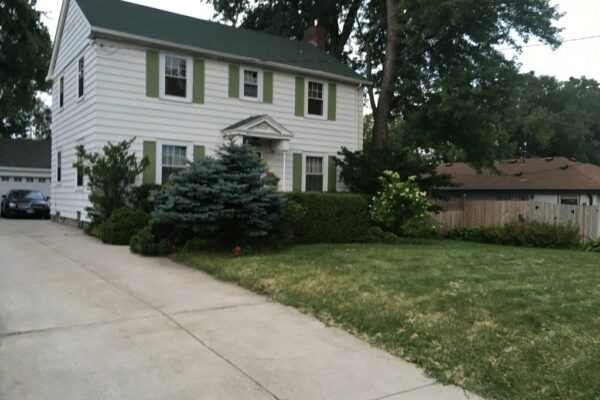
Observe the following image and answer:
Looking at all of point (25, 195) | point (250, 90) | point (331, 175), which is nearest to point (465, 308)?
point (250, 90)

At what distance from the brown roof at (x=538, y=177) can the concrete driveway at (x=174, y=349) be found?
67.1 ft

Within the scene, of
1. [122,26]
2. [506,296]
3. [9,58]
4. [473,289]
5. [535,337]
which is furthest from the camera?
[9,58]

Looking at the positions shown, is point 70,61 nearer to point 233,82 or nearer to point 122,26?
point 122,26

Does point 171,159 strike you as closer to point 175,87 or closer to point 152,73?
point 175,87

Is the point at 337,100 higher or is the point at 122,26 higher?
the point at 122,26

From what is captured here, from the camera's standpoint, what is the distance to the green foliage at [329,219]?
1291cm

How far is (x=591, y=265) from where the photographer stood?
9938mm

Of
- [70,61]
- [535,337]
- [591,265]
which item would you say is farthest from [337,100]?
[535,337]

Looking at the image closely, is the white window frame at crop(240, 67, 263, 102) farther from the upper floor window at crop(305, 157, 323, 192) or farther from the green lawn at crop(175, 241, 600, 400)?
the green lawn at crop(175, 241, 600, 400)

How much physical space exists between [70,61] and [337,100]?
10.1 m

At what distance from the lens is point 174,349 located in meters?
5.08

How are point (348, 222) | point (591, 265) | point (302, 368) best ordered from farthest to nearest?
point (348, 222)
point (591, 265)
point (302, 368)

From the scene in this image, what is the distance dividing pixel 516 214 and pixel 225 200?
12.9 m

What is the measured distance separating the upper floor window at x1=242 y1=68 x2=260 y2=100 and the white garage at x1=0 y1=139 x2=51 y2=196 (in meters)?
20.4
